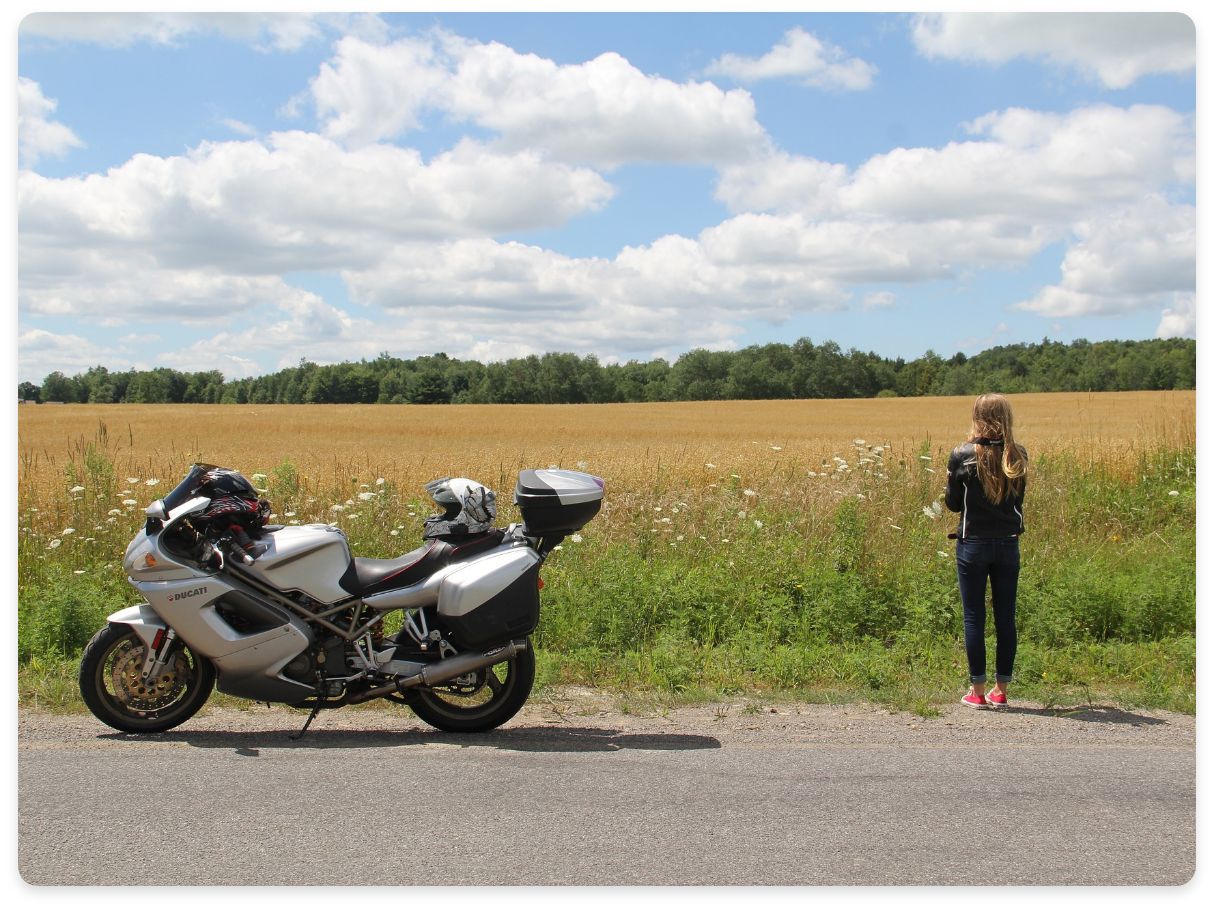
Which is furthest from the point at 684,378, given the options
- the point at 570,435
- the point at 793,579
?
the point at 793,579

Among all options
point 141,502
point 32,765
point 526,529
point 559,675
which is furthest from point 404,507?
point 32,765

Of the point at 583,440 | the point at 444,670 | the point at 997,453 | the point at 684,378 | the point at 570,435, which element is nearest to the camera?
the point at 444,670

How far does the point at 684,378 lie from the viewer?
93562mm

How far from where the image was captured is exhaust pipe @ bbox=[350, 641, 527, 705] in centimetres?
566

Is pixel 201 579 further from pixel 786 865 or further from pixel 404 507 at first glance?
pixel 404 507

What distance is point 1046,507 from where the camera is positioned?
36.7 feet

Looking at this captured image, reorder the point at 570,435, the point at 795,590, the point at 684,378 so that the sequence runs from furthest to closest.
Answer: the point at 684,378 < the point at 570,435 < the point at 795,590

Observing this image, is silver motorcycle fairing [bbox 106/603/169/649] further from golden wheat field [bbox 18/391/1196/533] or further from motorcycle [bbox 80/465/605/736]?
golden wheat field [bbox 18/391/1196/533]

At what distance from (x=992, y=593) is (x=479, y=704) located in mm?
3272

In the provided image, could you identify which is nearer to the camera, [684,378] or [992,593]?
[992,593]

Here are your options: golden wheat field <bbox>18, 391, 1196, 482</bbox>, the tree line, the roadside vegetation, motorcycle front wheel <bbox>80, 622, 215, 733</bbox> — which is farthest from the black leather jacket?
the tree line

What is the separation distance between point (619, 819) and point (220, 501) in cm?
300

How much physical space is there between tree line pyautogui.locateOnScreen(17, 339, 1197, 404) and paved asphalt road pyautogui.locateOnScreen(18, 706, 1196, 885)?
60849mm

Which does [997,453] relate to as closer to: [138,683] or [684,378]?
[138,683]
